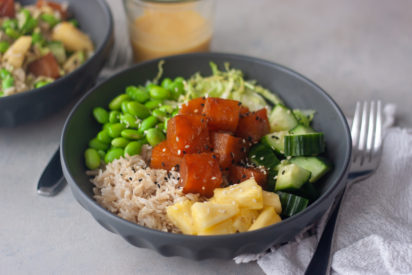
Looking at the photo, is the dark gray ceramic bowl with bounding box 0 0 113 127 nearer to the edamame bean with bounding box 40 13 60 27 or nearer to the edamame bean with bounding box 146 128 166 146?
the edamame bean with bounding box 40 13 60 27

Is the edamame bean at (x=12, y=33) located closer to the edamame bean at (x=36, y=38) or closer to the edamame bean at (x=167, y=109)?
the edamame bean at (x=36, y=38)

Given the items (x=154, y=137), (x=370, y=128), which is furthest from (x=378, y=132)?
(x=154, y=137)

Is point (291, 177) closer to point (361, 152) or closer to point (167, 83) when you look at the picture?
point (361, 152)

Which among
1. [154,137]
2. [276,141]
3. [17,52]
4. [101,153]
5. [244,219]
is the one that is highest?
[276,141]

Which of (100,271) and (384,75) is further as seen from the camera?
(384,75)

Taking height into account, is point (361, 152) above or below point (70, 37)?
above

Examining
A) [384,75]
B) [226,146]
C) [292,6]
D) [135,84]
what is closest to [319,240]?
[226,146]

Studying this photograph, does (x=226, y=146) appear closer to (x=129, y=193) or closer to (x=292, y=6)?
(x=129, y=193)
